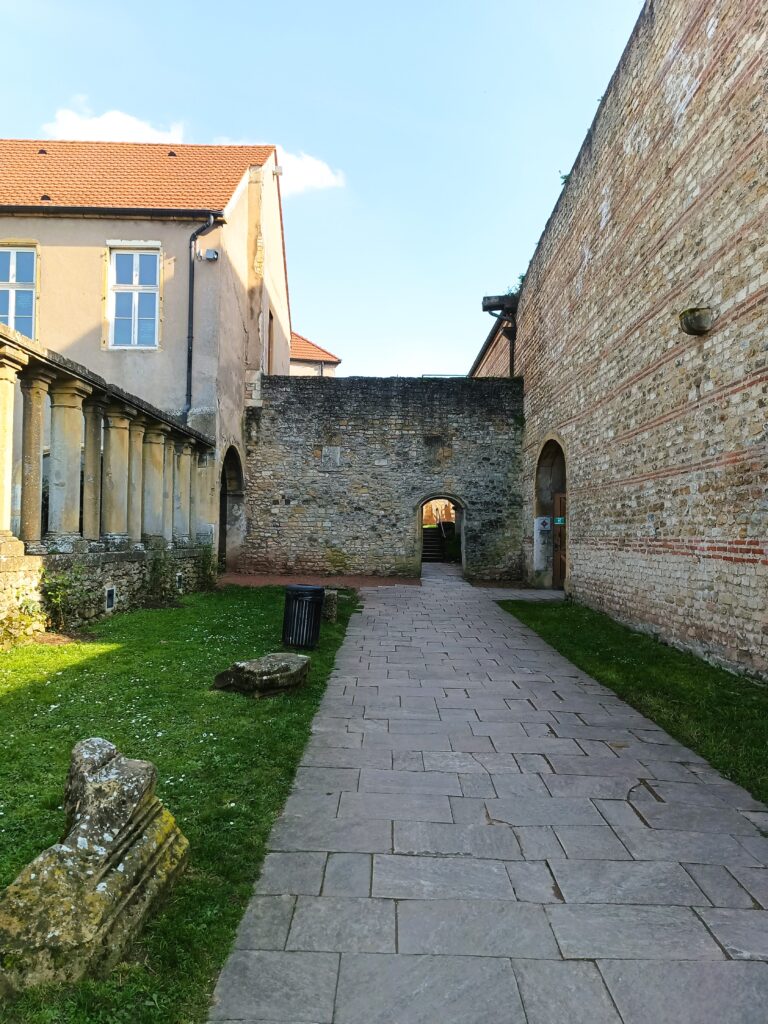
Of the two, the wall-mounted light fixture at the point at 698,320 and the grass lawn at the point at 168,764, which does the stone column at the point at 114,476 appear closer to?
the grass lawn at the point at 168,764

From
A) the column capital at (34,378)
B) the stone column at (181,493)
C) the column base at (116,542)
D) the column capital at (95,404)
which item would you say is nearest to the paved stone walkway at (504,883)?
the column capital at (34,378)

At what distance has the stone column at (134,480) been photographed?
976cm

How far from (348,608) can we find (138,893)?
8737 millimetres

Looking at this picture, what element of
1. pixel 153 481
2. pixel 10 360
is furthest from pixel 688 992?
pixel 153 481

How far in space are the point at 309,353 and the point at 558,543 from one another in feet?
74.9

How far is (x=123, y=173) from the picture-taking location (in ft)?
49.0

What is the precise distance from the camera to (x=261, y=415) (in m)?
16.6

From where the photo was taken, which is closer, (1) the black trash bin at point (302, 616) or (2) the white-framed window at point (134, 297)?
(1) the black trash bin at point (302, 616)

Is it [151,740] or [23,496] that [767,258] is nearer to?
[151,740]

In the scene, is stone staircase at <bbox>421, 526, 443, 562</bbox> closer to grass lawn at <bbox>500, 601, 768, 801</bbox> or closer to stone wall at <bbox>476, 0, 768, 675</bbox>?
stone wall at <bbox>476, 0, 768, 675</bbox>

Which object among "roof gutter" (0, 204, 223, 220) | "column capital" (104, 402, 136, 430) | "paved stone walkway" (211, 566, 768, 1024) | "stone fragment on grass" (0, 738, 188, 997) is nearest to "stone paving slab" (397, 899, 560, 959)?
"paved stone walkway" (211, 566, 768, 1024)

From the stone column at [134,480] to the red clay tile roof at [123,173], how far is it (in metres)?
6.24

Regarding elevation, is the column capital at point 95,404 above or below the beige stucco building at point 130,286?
below

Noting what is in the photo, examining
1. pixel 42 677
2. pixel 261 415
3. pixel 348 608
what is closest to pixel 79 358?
pixel 261 415
